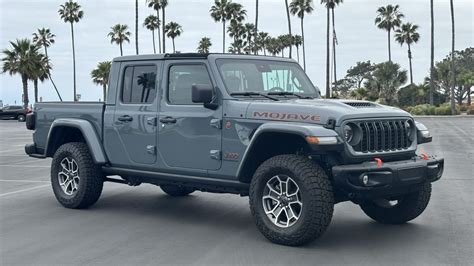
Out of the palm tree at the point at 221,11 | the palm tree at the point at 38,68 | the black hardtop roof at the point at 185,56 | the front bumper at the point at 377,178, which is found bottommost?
the front bumper at the point at 377,178

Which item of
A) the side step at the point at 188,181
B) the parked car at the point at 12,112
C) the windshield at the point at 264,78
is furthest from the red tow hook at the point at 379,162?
the parked car at the point at 12,112

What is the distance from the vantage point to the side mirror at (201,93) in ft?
22.6

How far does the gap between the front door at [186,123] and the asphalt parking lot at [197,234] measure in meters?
0.82

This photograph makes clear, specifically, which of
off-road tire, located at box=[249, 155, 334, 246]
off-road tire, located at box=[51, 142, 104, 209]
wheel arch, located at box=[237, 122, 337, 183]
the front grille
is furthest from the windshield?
off-road tire, located at box=[51, 142, 104, 209]

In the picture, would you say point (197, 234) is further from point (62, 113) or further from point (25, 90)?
point (25, 90)

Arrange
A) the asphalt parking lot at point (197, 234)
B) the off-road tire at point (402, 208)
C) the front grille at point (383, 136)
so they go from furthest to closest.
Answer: the off-road tire at point (402, 208) → the front grille at point (383, 136) → the asphalt parking lot at point (197, 234)

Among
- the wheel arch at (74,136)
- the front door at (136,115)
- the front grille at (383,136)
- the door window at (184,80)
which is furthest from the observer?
the wheel arch at (74,136)

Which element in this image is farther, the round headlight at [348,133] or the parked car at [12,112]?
the parked car at [12,112]

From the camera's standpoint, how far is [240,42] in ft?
290

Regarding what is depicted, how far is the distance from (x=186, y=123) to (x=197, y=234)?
1.30m

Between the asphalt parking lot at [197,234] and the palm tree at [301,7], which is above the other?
the palm tree at [301,7]

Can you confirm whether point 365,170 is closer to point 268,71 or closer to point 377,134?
point 377,134

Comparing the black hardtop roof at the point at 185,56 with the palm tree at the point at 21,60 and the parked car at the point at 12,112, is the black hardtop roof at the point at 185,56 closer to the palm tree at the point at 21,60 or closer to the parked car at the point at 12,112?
the parked car at the point at 12,112

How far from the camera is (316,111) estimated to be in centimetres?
641
